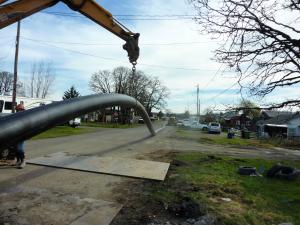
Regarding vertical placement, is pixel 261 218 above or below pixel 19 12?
below

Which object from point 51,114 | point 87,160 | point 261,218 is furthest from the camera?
point 87,160

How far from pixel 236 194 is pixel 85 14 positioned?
6.38m

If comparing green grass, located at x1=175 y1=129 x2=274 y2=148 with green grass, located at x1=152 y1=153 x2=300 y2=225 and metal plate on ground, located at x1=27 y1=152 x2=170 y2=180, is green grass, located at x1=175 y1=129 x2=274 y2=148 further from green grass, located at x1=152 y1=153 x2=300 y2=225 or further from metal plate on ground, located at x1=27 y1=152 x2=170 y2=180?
green grass, located at x1=152 y1=153 x2=300 y2=225

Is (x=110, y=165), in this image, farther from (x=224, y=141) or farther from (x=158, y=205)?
(x=224, y=141)

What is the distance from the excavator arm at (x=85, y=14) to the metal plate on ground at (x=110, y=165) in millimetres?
3425

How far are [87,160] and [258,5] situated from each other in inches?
283

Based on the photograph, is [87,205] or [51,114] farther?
[87,205]

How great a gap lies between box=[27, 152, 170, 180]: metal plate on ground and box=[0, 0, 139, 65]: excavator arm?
3425 mm

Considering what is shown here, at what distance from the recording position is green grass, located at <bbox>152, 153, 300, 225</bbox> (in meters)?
6.38

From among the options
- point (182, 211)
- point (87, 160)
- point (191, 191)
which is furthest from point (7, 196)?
point (87, 160)

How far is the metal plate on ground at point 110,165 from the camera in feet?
31.4

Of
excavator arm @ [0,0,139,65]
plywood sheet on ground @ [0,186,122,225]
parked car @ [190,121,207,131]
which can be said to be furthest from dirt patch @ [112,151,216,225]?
parked car @ [190,121,207,131]

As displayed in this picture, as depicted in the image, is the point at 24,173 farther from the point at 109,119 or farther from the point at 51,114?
the point at 109,119

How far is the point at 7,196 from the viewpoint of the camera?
21.7 ft
